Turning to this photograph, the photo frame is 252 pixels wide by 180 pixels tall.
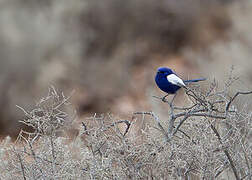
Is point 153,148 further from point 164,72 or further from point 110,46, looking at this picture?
point 110,46

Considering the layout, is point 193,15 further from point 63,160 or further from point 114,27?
point 63,160

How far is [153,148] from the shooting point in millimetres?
3902

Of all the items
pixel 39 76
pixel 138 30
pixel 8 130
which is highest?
pixel 138 30

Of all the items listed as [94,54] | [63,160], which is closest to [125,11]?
[94,54]

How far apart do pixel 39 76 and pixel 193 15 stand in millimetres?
5162

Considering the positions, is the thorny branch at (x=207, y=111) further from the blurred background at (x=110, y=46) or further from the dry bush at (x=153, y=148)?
the blurred background at (x=110, y=46)

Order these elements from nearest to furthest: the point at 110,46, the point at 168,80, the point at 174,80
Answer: the point at 174,80 < the point at 168,80 < the point at 110,46

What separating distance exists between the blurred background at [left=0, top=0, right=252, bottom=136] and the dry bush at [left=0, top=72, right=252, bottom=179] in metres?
7.67

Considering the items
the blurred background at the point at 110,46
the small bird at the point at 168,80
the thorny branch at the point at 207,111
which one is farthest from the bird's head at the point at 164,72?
the blurred background at the point at 110,46

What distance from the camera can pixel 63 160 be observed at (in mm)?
4289

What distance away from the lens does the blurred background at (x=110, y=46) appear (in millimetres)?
13312

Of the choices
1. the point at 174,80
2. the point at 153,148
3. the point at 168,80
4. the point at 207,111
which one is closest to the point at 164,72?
the point at 168,80

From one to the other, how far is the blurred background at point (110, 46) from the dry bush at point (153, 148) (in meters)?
7.67

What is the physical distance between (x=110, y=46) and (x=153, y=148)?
39.7ft
